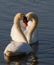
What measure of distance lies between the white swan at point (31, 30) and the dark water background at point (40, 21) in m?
0.28

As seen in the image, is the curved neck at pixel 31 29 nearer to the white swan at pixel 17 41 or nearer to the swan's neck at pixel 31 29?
the swan's neck at pixel 31 29

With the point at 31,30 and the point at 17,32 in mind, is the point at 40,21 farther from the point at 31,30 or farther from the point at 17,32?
the point at 17,32

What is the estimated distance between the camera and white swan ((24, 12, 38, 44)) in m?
17.5

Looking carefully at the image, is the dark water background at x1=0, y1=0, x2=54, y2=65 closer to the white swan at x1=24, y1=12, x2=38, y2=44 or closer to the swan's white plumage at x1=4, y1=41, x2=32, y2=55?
the white swan at x1=24, y1=12, x2=38, y2=44

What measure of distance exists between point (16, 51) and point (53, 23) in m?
4.55

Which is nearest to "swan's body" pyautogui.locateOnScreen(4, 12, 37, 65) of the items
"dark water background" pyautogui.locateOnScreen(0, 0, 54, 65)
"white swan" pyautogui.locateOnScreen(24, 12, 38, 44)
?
"white swan" pyautogui.locateOnScreen(24, 12, 38, 44)

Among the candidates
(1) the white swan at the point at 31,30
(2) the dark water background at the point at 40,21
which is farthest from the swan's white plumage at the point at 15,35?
(1) the white swan at the point at 31,30

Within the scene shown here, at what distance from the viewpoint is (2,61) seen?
14797 millimetres

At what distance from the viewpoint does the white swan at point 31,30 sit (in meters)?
17.5

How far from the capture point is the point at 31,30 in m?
17.8

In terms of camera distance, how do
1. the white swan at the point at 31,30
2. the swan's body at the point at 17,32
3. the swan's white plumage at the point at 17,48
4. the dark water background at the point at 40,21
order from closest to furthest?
the swan's white plumage at the point at 17,48 < the dark water background at the point at 40,21 < the swan's body at the point at 17,32 < the white swan at the point at 31,30

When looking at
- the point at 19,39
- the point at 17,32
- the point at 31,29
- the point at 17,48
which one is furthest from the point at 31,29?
the point at 17,48

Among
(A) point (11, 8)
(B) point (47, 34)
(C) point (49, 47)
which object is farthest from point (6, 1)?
(C) point (49, 47)

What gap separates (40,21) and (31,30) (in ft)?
7.79
